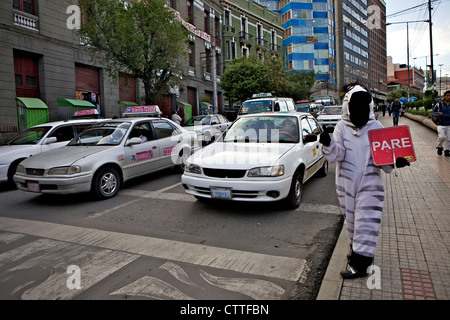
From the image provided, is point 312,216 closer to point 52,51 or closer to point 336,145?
point 336,145

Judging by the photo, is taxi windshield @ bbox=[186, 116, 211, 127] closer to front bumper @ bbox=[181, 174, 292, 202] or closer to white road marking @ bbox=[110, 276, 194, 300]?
front bumper @ bbox=[181, 174, 292, 202]

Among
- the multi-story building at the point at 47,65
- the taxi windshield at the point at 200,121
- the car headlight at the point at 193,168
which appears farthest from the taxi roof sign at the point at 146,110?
the car headlight at the point at 193,168

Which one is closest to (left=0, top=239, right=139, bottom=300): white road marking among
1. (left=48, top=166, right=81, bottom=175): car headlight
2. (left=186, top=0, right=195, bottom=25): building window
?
(left=48, top=166, right=81, bottom=175): car headlight

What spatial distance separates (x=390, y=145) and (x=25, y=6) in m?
17.3

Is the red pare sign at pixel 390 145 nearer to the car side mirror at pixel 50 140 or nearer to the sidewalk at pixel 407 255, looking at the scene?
the sidewalk at pixel 407 255

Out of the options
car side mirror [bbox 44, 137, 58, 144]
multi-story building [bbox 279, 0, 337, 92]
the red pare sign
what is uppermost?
multi-story building [bbox 279, 0, 337, 92]

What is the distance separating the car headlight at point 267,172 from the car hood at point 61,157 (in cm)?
340

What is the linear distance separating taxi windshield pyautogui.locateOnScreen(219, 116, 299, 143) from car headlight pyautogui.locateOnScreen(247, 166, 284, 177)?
1.12 meters

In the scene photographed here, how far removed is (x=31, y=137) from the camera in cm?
905

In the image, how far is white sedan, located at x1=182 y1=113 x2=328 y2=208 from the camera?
523 cm

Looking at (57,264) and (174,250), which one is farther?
(174,250)

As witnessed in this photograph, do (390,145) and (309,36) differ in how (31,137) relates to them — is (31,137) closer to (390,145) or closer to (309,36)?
(390,145)

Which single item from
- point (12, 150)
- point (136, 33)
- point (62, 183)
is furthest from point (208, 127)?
point (62, 183)
